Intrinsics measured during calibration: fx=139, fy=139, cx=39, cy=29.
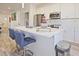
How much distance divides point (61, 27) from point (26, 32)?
0.44m

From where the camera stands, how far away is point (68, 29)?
1.73 meters

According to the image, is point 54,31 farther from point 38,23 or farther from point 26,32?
point 26,32

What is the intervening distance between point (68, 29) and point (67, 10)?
0.24m

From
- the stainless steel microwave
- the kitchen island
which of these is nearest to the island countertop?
the kitchen island

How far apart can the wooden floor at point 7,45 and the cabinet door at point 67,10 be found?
A: 36cm

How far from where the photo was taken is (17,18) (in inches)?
68.2

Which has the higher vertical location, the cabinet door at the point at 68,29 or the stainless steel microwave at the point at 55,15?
the stainless steel microwave at the point at 55,15

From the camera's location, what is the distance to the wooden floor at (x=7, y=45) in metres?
1.72

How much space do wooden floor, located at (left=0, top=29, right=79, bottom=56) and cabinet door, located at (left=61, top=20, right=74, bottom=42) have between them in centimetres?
10

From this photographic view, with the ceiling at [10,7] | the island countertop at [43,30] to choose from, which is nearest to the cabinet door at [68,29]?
the island countertop at [43,30]

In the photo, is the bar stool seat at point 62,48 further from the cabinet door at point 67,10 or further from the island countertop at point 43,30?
the cabinet door at point 67,10

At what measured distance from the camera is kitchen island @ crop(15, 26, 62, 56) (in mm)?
1759

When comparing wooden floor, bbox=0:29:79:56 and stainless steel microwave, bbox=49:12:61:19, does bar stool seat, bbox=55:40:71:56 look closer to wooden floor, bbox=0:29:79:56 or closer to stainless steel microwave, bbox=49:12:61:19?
wooden floor, bbox=0:29:79:56

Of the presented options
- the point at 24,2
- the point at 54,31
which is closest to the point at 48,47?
the point at 54,31
